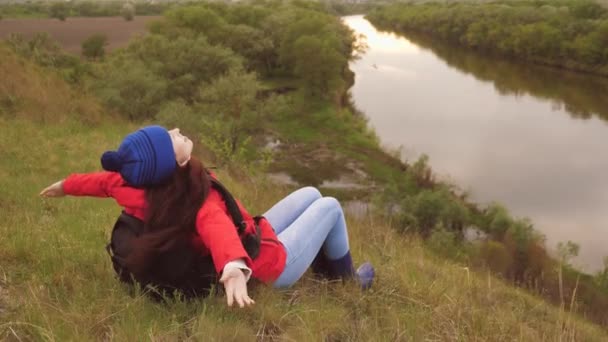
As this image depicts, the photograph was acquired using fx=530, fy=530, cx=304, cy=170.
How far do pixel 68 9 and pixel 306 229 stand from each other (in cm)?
6752

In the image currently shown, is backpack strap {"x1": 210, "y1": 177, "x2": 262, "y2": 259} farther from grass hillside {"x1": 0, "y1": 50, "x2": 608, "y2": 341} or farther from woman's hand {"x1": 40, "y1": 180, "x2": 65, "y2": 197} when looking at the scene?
woman's hand {"x1": 40, "y1": 180, "x2": 65, "y2": 197}

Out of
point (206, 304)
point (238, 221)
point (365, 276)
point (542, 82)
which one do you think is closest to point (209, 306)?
point (206, 304)

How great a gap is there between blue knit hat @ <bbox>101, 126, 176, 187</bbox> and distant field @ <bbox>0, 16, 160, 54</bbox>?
110 ft

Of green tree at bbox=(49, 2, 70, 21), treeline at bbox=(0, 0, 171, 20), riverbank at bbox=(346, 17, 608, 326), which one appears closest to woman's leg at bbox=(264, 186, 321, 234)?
riverbank at bbox=(346, 17, 608, 326)

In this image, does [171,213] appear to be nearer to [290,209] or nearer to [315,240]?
[315,240]

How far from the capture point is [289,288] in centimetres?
271

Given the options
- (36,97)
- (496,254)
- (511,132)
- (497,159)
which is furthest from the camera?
(511,132)

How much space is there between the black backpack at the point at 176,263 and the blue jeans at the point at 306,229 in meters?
0.30

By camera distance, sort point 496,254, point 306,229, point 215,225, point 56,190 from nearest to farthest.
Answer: point 215,225 < point 56,190 < point 306,229 < point 496,254

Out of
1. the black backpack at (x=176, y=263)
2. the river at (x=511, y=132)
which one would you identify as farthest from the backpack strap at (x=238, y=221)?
the river at (x=511, y=132)

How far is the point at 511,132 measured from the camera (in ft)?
82.7

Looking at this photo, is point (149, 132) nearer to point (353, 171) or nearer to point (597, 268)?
point (597, 268)

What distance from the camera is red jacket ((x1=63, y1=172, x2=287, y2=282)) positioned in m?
1.88

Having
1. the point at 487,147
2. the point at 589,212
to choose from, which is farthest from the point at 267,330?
the point at 487,147
